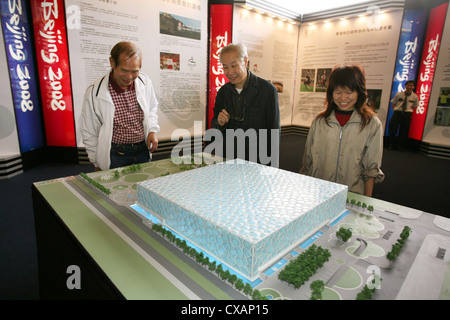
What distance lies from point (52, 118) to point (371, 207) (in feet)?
15.7

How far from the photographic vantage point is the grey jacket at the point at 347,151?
5.29 feet

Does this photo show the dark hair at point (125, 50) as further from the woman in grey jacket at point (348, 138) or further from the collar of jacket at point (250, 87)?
the woman in grey jacket at point (348, 138)

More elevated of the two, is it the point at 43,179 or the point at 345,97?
the point at 345,97

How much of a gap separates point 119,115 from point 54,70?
3.11 metres

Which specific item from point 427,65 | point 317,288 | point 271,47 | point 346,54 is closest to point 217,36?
point 271,47

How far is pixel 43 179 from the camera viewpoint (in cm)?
389

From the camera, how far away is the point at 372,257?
88cm

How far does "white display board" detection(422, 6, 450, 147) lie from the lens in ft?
18.0

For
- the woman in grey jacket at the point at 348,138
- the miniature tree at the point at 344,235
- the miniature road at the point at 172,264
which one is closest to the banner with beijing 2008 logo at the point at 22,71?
the miniature road at the point at 172,264

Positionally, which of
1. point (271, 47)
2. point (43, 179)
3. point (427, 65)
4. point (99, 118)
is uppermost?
point (271, 47)

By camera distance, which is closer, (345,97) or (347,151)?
(345,97)

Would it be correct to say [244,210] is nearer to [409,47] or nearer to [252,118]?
[252,118]
